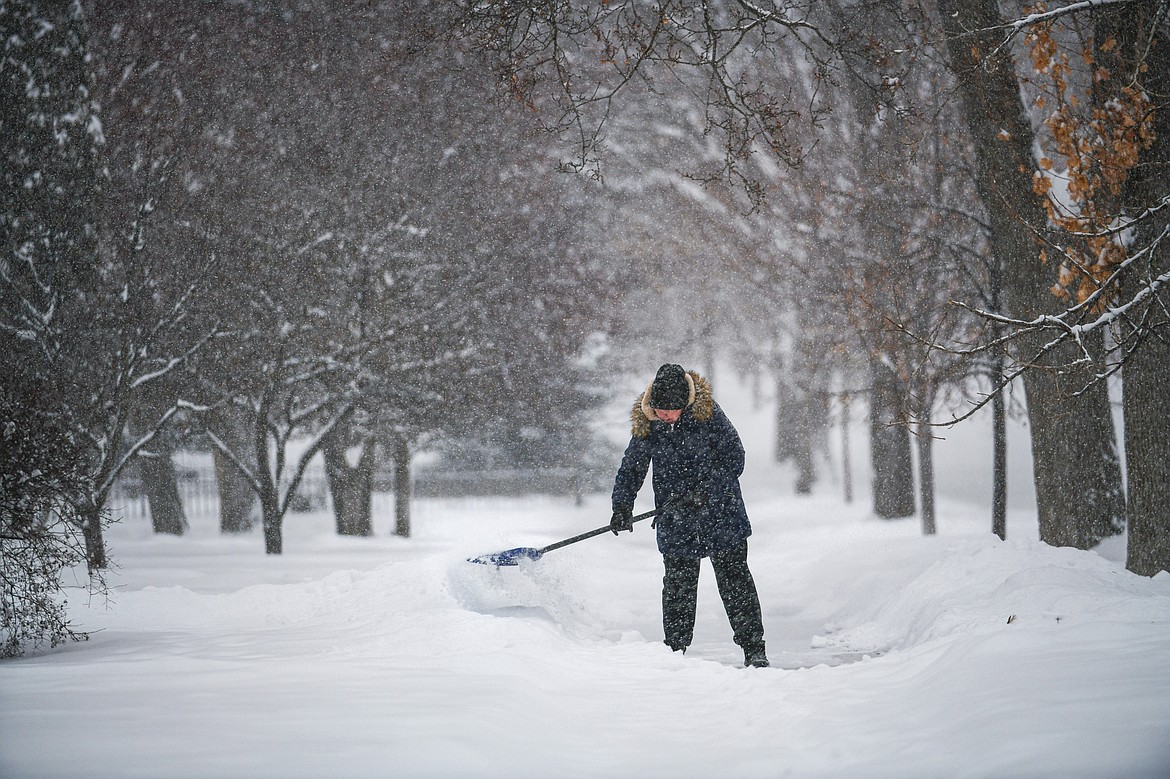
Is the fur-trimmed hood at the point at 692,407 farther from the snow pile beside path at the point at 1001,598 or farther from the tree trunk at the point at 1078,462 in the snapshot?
the tree trunk at the point at 1078,462

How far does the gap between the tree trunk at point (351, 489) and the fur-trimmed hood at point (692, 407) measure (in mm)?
10545

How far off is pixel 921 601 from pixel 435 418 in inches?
307

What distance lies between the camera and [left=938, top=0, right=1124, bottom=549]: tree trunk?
8375 mm

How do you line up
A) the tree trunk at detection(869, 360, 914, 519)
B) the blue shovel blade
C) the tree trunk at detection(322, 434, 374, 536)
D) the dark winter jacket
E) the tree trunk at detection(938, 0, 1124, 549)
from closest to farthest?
1. the dark winter jacket
2. the blue shovel blade
3. the tree trunk at detection(938, 0, 1124, 549)
4. the tree trunk at detection(869, 360, 914, 519)
5. the tree trunk at detection(322, 434, 374, 536)

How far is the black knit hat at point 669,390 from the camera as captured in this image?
580 cm

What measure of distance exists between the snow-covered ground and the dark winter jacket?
879mm

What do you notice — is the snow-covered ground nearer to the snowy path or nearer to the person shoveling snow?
the snowy path

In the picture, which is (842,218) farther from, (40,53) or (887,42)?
(40,53)

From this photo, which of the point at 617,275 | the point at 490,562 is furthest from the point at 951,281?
the point at 490,562

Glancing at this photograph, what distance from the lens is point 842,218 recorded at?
14.6 metres

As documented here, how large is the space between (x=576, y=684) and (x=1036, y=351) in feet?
19.1

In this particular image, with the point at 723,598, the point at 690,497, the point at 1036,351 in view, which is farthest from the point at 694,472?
the point at 1036,351

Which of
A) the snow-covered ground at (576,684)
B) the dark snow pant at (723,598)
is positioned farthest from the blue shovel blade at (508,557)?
the dark snow pant at (723,598)

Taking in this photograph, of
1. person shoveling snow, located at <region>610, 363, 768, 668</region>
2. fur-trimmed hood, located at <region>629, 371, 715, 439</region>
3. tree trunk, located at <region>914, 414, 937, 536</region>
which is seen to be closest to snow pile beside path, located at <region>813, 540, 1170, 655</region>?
person shoveling snow, located at <region>610, 363, 768, 668</region>
